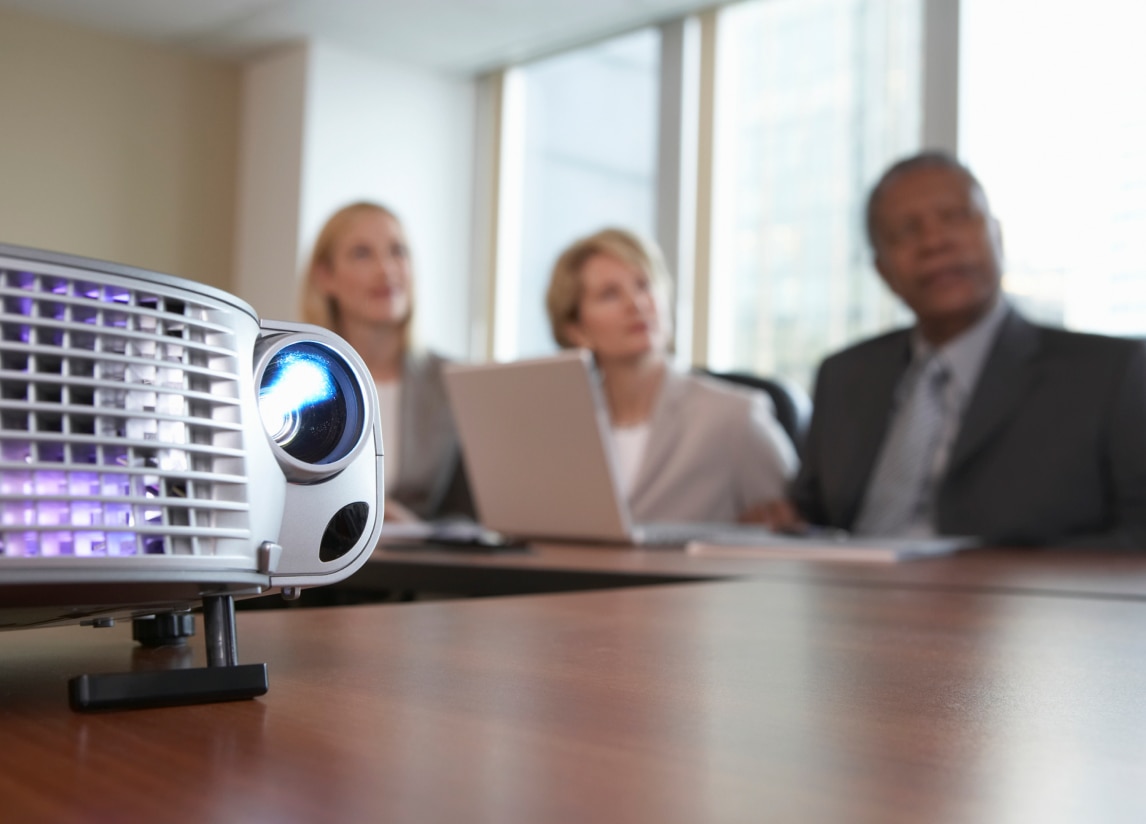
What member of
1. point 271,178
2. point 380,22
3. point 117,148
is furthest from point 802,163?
point 117,148

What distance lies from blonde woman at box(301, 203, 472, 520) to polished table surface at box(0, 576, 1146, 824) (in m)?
1.92

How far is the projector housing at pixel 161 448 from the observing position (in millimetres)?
288

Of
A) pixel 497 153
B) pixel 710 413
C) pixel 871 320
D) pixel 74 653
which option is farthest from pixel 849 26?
pixel 74 653

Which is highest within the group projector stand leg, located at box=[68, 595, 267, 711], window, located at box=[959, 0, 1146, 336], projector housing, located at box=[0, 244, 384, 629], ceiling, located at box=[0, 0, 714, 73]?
ceiling, located at box=[0, 0, 714, 73]

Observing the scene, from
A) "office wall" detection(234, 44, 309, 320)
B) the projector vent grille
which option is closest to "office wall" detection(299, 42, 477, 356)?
"office wall" detection(234, 44, 309, 320)

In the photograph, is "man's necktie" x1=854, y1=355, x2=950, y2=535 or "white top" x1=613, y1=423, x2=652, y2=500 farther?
"white top" x1=613, y1=423, x2=652, y2=500

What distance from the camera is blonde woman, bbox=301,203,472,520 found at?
249cm

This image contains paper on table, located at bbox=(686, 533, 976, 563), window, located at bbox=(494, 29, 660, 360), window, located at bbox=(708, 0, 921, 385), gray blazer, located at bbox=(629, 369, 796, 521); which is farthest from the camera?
window, located at bbox=(494, 29, 660, 360)

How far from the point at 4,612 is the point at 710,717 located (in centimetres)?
19

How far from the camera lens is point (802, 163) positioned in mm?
4012

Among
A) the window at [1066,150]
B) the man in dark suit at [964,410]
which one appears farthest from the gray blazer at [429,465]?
the window at [1066,150]

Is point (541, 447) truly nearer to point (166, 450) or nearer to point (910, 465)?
point (910, 465)

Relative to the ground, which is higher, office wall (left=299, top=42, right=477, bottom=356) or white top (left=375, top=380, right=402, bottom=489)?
office wall (left=299, top=42, right=477, bottom=356)

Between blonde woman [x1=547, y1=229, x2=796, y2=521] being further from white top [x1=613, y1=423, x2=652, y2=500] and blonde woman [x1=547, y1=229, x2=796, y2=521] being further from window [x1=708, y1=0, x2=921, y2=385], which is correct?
window [x1=708, y1=0, x2=921, y2=385]
